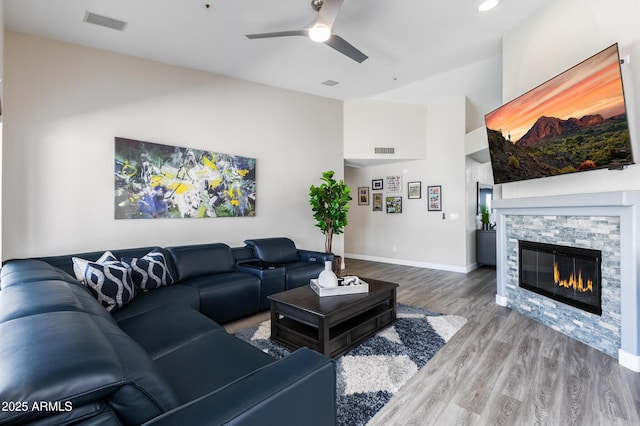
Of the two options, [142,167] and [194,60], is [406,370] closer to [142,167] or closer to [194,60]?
[142,167]

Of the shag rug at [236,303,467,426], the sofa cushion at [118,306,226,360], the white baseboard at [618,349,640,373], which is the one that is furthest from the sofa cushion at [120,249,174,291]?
the white baseboard at [618,349,640,373]

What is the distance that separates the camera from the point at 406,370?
2213 mm

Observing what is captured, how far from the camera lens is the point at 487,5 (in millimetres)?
3025

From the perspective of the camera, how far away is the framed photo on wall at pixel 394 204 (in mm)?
6574

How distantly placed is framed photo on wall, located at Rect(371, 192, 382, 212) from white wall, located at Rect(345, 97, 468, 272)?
10cm

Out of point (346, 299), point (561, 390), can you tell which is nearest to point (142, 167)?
point (346, 299)

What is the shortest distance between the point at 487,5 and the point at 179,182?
4.07 m

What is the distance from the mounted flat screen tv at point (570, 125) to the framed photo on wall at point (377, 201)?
3.62 metres

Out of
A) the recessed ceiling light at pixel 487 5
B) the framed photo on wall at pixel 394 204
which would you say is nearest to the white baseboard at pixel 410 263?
the framed photo on wall at pixel 394 204

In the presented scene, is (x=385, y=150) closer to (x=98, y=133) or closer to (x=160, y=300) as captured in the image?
(x=98, y=133)

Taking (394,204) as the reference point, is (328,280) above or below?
below

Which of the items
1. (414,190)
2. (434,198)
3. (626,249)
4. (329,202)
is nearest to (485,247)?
(434,198)

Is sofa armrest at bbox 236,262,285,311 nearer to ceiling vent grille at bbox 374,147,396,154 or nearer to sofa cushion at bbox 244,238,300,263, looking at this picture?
sofa cushion at bbox 244,238,300,263

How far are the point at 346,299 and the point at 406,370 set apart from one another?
0.70 meters
